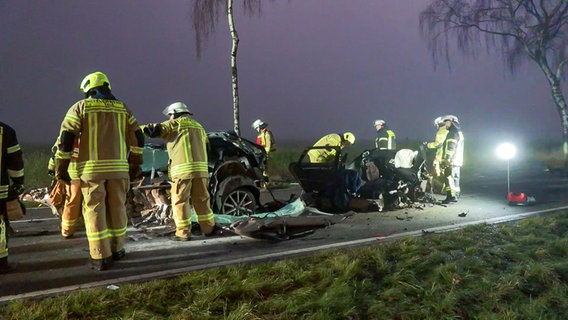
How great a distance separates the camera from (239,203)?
7.08 m

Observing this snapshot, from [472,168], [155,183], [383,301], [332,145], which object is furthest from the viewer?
[472,168]

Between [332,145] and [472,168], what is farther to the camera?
[472,168]

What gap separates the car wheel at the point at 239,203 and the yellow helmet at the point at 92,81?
265cm

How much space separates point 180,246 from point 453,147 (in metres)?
6.44

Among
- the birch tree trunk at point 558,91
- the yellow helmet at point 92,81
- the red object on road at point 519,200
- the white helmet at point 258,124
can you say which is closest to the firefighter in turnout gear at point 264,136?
the white helmet at point 258,124

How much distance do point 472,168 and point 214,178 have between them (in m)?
15.2

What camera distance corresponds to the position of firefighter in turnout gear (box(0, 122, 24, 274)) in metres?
4.52

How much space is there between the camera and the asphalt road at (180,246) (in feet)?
14.4

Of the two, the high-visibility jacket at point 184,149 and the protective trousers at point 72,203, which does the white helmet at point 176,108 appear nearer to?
the high-visibility jacket at point 184,149

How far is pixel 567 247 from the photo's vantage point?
5.48m

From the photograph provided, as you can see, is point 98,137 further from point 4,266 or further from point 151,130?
point 4,266

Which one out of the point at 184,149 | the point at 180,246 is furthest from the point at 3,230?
the point at 184,149

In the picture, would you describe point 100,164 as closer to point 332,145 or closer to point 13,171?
point 13,171

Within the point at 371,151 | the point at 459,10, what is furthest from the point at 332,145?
the point at 459,10
